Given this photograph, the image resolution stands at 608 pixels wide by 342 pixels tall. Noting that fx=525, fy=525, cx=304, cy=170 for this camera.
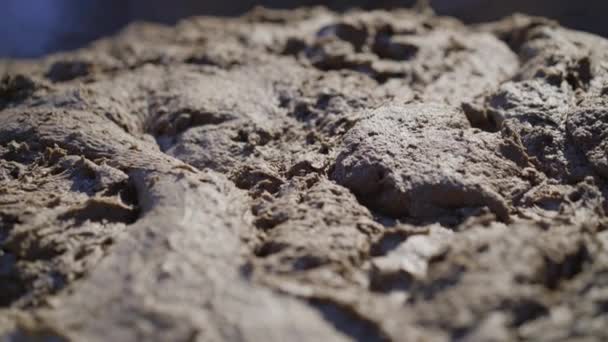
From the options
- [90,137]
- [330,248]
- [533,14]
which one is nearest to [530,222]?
[330,248]

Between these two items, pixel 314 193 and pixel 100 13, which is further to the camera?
pixel 100 13

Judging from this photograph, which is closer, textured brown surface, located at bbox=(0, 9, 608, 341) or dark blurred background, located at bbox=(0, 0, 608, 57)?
textured brown surface, located at bbox=(0, 9, 608, 341)

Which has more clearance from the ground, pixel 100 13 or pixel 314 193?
pixel 100 13

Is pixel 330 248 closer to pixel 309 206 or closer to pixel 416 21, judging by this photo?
pixel 309 206

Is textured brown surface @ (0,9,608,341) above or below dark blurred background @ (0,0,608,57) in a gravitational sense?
below

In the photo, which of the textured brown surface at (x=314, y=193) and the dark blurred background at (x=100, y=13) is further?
the dark blurred background at (x=100, y=13)
